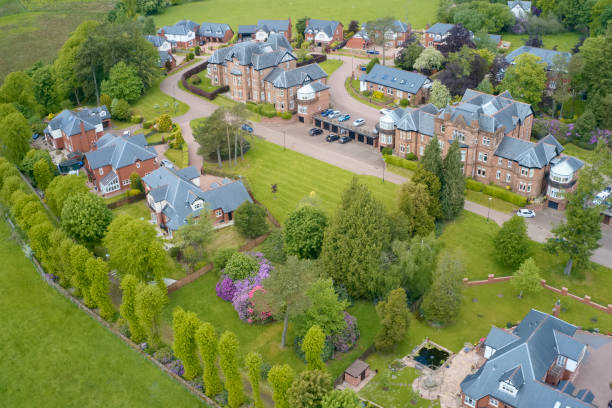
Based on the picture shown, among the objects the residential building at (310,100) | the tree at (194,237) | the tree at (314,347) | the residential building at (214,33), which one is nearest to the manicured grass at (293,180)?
the residential building at (310,100)

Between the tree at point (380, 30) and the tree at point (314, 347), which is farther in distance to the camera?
the tree at point (380, 30)

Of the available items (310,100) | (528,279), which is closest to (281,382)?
(528,279)

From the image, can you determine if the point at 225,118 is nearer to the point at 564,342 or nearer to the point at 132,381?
the point at 132,381

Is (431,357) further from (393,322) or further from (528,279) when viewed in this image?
(528,279)

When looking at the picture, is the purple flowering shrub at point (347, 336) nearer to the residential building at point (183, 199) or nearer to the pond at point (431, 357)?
the pond at point (431, 357)

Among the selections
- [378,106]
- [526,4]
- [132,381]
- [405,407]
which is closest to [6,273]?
[132,381]

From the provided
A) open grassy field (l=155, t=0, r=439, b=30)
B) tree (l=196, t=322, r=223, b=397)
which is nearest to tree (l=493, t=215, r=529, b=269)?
tree (l=196, t=322, r=223, b=397)

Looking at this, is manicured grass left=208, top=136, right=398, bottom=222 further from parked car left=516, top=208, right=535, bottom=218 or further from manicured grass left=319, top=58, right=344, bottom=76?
manicured grass left=319, top=58, right=344, bottom=76
